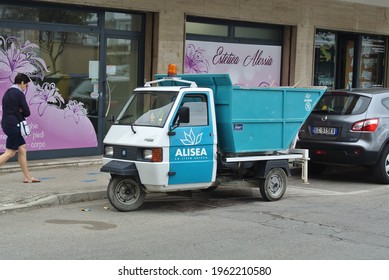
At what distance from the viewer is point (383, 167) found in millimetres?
10688

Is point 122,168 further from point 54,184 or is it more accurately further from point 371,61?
point 371,61

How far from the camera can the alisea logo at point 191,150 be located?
26.0ft

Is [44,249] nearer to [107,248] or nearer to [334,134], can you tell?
[107,248]

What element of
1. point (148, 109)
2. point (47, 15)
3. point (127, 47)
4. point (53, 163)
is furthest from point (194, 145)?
point (127, 47)

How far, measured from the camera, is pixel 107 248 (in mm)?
6180

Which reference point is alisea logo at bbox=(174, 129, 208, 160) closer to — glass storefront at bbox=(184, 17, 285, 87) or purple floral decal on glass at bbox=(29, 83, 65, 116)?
purple floral decal on glass at bbox=(29, 83, 65, 116)

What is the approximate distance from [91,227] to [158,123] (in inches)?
69.2

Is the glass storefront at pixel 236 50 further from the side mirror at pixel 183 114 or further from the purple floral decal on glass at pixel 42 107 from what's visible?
the side mirror at pixel 183 114

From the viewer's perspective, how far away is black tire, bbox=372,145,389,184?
1065cm

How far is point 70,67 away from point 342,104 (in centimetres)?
561

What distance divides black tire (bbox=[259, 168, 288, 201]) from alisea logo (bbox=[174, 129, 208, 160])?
134 cm

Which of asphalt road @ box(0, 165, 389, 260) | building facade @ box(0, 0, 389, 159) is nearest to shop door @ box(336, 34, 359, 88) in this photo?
building facade @ box(0, 0, 389, 159)

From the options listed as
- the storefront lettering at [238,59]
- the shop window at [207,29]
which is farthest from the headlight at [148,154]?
the storefront lettering at [238,59]

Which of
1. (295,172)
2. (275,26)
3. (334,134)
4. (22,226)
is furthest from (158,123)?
(275,26)
